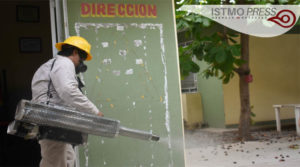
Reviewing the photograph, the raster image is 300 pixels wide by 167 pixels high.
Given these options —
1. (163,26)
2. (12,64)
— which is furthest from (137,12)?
(12,64)

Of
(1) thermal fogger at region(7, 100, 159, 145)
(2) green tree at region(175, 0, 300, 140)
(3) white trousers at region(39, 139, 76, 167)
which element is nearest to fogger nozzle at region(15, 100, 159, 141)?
(1) thermal fogger at region(7, 100, 159, 145)

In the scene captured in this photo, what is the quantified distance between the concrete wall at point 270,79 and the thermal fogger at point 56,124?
781cm

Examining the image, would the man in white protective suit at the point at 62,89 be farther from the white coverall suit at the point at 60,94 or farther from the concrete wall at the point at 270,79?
Answer: the concrete wall at the point at 270,79

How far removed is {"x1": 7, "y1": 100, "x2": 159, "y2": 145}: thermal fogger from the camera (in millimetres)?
3373

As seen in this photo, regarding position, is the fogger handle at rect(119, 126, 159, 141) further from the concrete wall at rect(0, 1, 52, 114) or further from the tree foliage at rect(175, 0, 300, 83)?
the concrete wall at rect(0, 1, 52, 114)

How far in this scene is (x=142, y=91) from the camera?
4.84 m

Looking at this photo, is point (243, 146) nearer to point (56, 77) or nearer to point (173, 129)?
point (173, 129)

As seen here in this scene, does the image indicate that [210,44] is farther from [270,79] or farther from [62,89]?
[270,79]

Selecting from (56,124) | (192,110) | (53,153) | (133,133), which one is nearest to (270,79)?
(192,110)

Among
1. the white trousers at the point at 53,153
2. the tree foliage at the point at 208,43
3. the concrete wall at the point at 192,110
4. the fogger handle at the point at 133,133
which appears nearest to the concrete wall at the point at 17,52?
the tree foliage at the point at 208,43

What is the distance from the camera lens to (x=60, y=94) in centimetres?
353

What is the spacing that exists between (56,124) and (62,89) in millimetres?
320

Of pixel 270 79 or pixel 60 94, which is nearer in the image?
pixel 60 94

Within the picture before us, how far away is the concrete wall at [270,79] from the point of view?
36.6 feet
